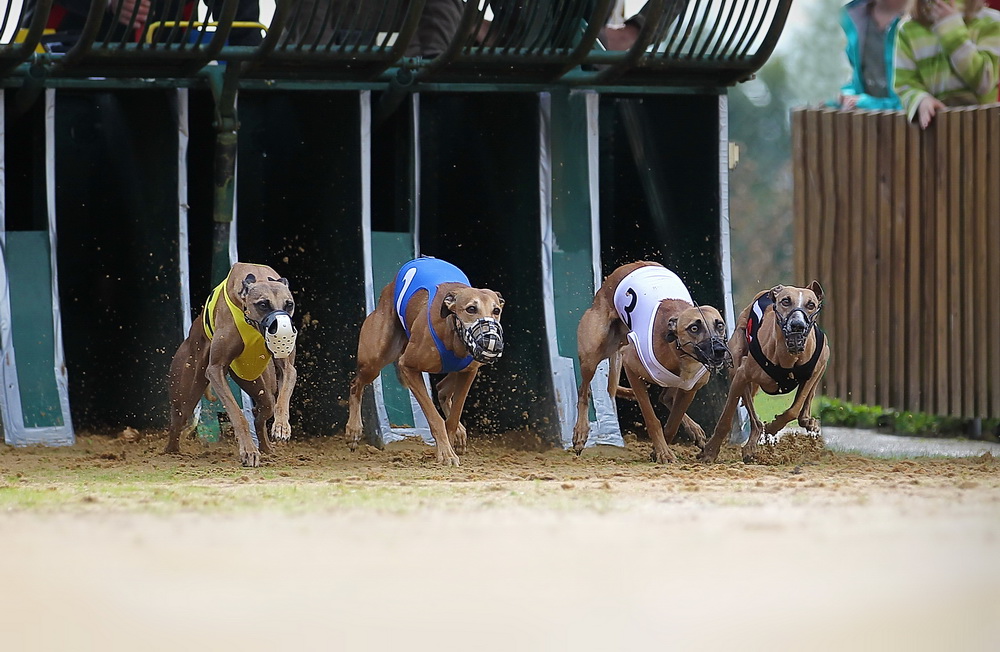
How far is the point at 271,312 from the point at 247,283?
0.18m

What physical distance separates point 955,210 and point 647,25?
2117 mm

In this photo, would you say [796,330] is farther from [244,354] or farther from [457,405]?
[244,354]

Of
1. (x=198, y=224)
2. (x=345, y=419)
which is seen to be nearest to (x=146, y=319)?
(x=198, y=224)

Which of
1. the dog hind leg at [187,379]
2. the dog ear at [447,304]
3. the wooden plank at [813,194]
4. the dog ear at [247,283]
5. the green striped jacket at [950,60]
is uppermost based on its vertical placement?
the green striped jacket at [950,60]

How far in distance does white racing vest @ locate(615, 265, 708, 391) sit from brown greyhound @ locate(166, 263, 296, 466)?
5.24 ft

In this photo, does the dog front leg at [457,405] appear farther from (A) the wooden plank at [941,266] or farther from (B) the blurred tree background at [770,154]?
(B) the blurred tree background at [770,154]

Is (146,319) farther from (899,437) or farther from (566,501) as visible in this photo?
(899,437)

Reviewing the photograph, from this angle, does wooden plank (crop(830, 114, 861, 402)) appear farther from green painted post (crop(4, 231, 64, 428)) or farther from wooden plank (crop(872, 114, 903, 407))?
green painted post (crop(4, 231, 64, 428))

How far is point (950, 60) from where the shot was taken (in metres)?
8.25

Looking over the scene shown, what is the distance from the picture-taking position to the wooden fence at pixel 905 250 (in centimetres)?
846

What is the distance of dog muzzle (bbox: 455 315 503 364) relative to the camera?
6.70 m

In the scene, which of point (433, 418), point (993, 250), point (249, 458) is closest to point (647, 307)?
point (433, 418)

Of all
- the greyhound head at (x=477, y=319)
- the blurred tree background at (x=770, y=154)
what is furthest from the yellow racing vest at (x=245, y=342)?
the blurred tree background at (x=770, y=154)

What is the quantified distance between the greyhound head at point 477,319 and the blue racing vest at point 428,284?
0.63 feet
